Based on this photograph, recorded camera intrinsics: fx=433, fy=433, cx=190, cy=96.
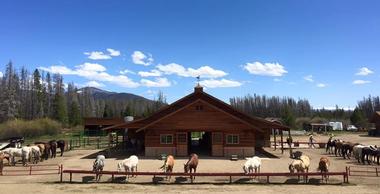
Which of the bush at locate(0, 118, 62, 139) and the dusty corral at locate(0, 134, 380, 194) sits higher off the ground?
the bush at locate(0, 118, 62, 139)

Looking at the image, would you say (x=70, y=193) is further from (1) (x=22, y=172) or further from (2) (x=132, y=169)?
(1) (x=22, y=172)

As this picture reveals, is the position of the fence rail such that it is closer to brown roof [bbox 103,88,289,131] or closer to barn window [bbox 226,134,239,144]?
brown roof [bbox 103,88,289,131]

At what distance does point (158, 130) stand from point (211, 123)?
4679mm

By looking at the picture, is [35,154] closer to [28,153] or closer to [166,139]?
[28,153]

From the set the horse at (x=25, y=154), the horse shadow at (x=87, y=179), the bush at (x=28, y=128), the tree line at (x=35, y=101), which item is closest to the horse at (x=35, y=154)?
the horse at (x=25, y=154)

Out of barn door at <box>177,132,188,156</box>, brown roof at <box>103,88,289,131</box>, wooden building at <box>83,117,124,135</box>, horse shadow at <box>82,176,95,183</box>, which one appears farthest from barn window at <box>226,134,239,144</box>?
wooden building at <box>83,117,124,135</box>

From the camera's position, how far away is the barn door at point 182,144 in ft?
124

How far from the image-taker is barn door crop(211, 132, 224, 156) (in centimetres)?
3775

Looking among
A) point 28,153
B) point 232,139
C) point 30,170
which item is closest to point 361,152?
point 232,139

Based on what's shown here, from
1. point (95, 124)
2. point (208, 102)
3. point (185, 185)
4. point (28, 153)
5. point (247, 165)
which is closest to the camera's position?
point (185, 185)

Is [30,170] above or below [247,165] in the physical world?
below

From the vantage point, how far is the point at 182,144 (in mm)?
37969

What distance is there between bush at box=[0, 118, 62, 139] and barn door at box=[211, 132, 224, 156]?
155 feet

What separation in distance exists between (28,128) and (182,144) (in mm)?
48010
